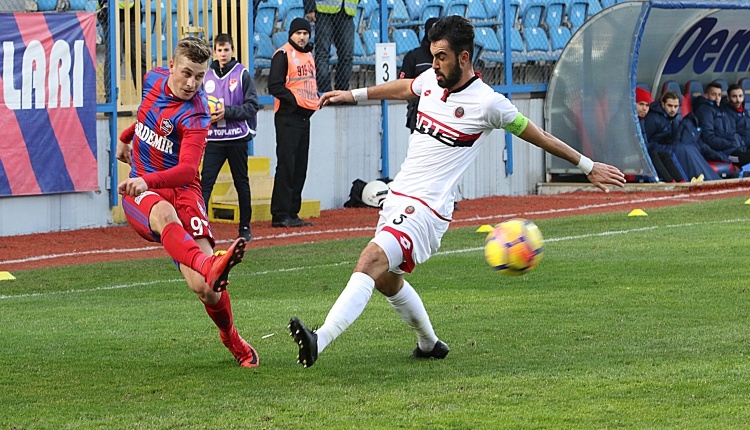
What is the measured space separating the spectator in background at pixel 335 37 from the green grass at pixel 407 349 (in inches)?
234

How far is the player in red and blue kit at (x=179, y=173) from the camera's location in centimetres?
668

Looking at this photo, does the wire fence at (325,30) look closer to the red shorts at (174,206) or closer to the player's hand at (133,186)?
the red shorts at (174,206)

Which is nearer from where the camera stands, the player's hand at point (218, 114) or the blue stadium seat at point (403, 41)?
the player's hand at point (218, 114)

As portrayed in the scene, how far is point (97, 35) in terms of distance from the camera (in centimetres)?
1620

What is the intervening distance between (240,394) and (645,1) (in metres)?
14.2

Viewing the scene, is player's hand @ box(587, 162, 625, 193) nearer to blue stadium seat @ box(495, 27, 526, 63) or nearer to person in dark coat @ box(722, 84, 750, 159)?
blue stadium seat @ box(495, 27, 526, 63)

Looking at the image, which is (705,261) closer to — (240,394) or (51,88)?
(240,394)

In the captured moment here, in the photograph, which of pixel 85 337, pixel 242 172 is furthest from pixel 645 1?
pixel 85 337

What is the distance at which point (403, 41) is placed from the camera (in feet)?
64.6

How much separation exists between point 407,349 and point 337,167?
10639 millimetres

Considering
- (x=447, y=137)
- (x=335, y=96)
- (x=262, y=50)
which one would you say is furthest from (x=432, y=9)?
(x=447, y=137)

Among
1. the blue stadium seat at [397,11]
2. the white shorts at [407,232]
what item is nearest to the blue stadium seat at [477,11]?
the blue stadium seat at [397,11]

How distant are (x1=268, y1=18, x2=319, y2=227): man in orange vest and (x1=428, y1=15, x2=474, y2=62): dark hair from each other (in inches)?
323

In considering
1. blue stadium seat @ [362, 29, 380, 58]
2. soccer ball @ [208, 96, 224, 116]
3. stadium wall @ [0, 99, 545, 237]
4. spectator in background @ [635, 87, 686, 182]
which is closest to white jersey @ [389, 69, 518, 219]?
soccer ball @ [208, 96, 224, 116]
